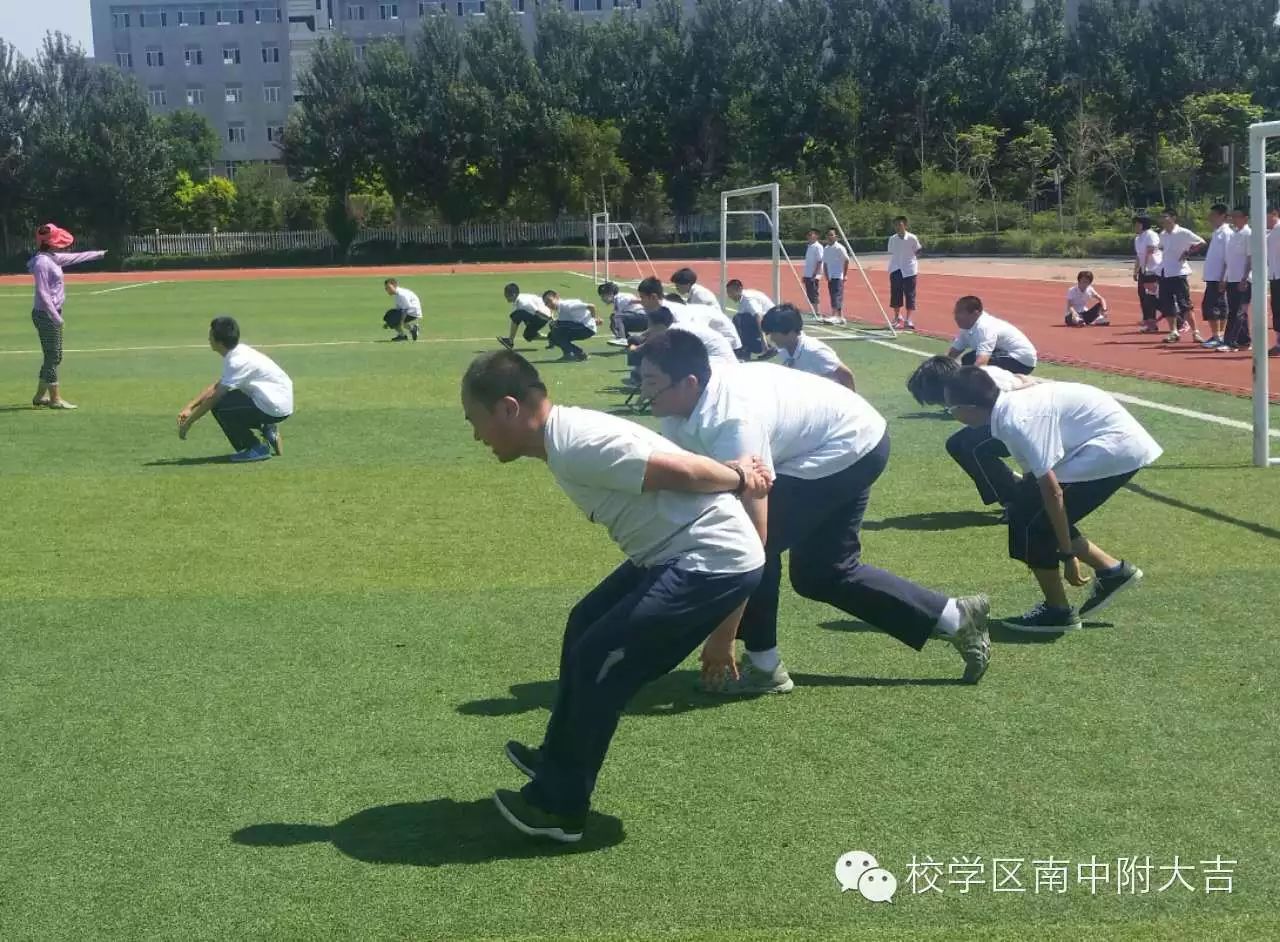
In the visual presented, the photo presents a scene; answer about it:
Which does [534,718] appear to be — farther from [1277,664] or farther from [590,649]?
[1277,664]

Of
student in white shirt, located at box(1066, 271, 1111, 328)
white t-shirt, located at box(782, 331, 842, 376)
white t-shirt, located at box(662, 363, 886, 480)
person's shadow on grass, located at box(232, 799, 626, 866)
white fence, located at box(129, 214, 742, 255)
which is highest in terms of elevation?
white t-shirt, located at box(662, 363, 886, 480)

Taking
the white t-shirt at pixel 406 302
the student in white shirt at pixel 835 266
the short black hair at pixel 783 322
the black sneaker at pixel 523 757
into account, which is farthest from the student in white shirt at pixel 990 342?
the white t-shirt at pixel 406 302

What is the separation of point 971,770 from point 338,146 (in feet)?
233

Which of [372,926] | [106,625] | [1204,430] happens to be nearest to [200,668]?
[106,625]

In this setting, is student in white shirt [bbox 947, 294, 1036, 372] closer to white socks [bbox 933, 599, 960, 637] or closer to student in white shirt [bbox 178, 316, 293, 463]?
student in white shirt [bbox 178, 316, 293, 463]

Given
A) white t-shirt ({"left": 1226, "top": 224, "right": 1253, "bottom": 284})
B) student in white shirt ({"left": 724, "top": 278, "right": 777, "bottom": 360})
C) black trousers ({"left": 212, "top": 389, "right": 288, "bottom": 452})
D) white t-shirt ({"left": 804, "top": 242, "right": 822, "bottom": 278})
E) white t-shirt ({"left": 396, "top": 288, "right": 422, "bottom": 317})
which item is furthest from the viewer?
white t-shirt ({"left": 804, "top": 242, "right": 822, "bottom": 278})

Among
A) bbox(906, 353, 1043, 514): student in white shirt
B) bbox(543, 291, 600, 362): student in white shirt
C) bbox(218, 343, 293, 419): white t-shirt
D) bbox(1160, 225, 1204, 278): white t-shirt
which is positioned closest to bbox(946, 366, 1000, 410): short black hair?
bbox(906, 353, 1043, 514): student in white shirt

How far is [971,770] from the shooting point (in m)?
5.31

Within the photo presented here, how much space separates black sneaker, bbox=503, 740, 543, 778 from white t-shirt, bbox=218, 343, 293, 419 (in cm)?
841

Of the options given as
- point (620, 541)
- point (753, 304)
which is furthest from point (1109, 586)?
point (753, 304)

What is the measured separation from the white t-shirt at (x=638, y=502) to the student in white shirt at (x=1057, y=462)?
2.57m

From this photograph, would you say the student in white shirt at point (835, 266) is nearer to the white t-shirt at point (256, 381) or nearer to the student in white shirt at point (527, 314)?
the student in white shirt at point (527, 314)

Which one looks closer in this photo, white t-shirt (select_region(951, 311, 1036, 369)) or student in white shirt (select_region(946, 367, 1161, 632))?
student in white shirt (select_region(946, 367, 1161, 632))

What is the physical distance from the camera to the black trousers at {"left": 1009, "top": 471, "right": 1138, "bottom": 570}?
7020mm
